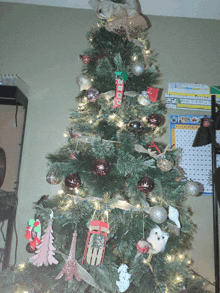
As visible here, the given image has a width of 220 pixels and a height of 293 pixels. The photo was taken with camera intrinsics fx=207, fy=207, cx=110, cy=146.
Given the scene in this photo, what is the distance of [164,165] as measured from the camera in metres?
0.84

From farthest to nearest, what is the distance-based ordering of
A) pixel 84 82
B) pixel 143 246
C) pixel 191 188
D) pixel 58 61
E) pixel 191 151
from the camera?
pixel 58 61
pixel 191 151
pixel 84 82
pixel 191 188
pixel 143 246

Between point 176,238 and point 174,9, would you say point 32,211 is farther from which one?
point 174,9

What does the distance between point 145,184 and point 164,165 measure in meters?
0.12

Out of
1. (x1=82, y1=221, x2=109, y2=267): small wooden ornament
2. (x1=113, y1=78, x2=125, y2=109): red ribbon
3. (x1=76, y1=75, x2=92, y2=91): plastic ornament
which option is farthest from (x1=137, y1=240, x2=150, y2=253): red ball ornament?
(x1=76, y1=75, x2=92, y2=91): plastic ornament

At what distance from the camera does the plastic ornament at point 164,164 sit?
84 centimetres

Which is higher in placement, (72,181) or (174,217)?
(72,181)

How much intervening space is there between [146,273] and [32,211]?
977mm

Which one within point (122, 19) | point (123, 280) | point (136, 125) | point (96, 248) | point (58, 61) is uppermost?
point (58, 61)

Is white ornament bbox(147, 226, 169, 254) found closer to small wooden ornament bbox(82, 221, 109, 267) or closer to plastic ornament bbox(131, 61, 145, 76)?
small wooden ornament bbox(82, 221, 109, 267)

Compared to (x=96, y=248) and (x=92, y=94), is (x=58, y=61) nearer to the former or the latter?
(x=92, y=94)

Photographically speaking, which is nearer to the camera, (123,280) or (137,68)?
(123,280)

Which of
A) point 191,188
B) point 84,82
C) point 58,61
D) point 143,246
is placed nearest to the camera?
point 143,246

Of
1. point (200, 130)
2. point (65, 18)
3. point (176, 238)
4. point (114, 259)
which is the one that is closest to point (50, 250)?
point (114, 259)

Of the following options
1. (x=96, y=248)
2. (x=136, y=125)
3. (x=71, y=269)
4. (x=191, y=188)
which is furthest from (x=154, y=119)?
(x=71, y=269)
